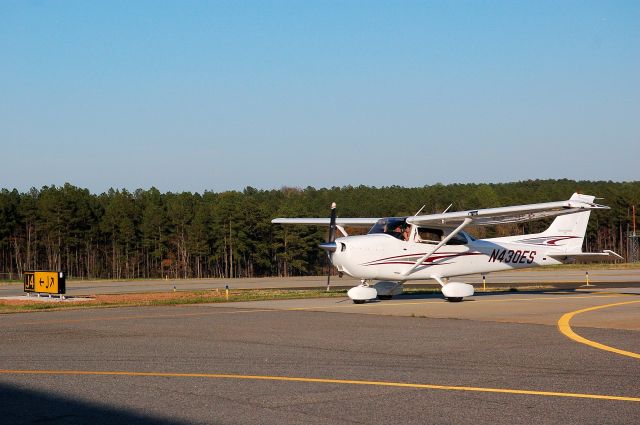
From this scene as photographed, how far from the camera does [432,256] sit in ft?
83.9

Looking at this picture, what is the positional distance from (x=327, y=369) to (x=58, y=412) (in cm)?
389

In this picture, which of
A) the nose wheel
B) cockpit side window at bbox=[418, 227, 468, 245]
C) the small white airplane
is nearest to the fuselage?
the small white airplane

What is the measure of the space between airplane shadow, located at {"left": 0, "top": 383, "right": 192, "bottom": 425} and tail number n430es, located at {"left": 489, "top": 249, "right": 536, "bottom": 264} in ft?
67.5

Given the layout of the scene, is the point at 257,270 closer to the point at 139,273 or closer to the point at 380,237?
the point at 139,273

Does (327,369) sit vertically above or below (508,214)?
below

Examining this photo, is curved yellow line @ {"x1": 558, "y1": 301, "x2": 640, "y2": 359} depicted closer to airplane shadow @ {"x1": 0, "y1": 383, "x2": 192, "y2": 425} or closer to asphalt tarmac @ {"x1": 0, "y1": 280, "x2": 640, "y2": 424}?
asphalt tarmac @ {"x1": 0, "y1": 280, "x2": 640, "y2": 424}

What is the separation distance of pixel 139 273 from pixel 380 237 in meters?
105

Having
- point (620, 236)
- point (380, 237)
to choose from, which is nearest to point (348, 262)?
point (380, 237)

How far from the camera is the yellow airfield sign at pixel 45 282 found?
30.5m

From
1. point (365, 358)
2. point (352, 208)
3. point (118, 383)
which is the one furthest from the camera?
point (352, 208)

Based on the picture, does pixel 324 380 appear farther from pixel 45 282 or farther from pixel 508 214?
pixel 45 282

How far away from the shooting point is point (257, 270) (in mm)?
121625

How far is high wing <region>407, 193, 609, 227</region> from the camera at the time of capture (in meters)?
23.5

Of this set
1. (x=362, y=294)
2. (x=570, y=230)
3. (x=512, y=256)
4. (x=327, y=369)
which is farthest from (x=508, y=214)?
(x=327, y=369)
